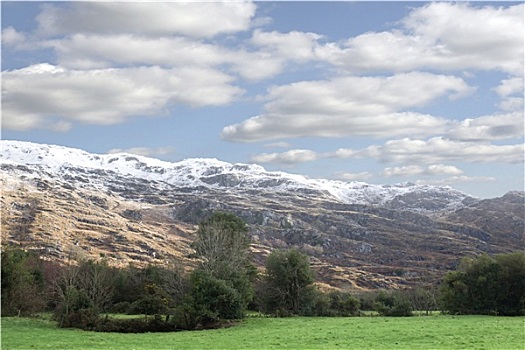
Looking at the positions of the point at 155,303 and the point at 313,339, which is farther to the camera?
the point at 155,303

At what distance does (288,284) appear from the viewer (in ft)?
260

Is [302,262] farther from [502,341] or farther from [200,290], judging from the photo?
[502,341]

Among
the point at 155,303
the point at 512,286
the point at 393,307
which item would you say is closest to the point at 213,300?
the point at 155,303

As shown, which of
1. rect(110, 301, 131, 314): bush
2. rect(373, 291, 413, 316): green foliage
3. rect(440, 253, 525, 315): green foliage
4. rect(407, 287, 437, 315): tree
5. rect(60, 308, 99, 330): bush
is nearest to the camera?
rect(60, 308, 99, 330): bush

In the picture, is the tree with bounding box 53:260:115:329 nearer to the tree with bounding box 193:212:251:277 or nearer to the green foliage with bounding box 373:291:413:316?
the tree with bounding box 193:212:251:277

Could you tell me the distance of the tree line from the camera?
63.4 meters

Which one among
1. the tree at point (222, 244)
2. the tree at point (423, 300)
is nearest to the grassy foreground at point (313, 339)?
the tree at point (222, 244)

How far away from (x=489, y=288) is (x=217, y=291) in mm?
40868

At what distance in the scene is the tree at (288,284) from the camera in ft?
258

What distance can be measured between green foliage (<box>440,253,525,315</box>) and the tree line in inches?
5.3

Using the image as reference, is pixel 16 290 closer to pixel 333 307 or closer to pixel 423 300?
pixel 333 307

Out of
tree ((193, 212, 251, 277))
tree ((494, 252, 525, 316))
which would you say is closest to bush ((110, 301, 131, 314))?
tree ((193, 212, 251, 277))

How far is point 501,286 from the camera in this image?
7606 cm

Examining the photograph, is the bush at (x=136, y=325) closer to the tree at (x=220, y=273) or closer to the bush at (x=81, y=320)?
the bush at (x=81, y=320)
